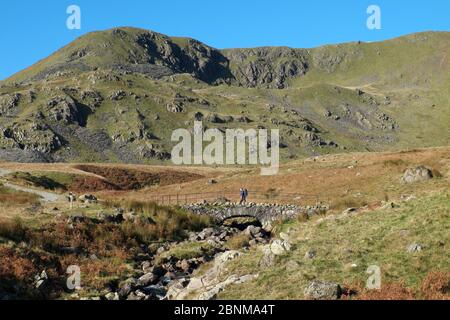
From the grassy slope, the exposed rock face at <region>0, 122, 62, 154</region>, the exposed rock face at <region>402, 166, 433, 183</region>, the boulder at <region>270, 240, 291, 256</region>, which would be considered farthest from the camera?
the exposed rock face at <region>0, 122, 62, 154</region>

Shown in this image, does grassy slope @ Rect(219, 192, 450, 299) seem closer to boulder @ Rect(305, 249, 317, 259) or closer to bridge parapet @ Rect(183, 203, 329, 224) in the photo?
boulder @ Rect(305, 249, 317, 259)

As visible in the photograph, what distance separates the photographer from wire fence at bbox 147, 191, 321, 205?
60.3 m

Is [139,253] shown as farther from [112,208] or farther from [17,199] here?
[17,199]

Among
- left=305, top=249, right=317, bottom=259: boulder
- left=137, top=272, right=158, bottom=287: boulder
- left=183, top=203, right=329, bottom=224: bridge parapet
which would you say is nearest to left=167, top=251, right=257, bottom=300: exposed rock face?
left=137, top=272, right=158, bottom=287: boulder

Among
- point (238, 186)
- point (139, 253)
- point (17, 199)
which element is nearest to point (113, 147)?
point (238, 186)

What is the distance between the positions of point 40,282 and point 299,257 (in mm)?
16691

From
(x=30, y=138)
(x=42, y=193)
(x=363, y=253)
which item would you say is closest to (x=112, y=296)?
(x=363, y=253)

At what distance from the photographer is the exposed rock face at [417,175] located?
57.4m

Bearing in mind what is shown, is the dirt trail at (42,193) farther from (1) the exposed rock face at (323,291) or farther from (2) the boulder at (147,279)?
(1) the exposed rock face at (323,291)

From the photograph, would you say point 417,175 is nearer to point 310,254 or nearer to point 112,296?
point 310,254

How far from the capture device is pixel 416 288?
21.6 meters

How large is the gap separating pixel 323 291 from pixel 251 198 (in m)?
43.5

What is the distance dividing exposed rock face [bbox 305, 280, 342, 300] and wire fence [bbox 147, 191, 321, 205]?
118 feet

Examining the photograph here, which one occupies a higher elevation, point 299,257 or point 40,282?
point 299,257
